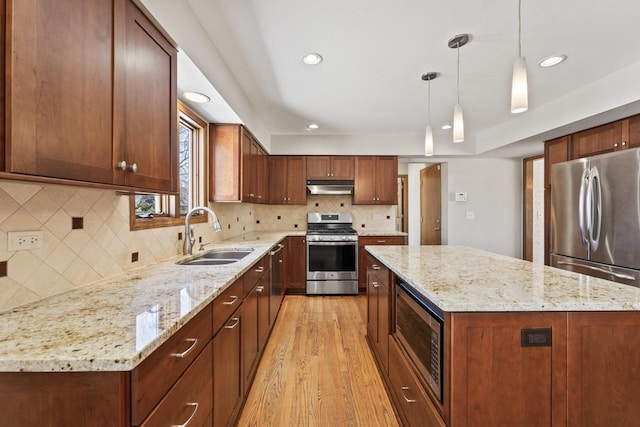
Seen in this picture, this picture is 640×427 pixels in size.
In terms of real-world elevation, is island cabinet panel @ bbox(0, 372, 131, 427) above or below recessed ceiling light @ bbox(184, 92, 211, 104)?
below

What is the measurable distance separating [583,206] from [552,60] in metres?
1.50

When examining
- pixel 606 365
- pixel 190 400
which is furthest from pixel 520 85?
pixel 190 400

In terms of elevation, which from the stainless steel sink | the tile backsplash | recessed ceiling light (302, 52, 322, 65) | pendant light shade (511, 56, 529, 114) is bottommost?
the stainless steel sink

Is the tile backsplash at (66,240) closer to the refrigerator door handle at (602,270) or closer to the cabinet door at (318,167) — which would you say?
the cabinet door at (318,167)

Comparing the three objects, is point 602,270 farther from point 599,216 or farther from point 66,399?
point 66,399

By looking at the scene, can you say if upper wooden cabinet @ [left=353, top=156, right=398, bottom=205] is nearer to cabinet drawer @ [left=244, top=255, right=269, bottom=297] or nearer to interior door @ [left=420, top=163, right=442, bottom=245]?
interior door @ [left=420, top=163, right=442, bottom=245]

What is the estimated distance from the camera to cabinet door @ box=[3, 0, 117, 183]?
723 mm

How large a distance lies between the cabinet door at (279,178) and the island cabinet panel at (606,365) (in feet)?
12.9

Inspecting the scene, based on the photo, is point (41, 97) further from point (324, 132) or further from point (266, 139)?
point (324, 132)

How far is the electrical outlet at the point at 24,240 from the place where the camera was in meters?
1.03

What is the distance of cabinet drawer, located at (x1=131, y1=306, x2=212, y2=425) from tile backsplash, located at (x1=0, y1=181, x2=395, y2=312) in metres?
0.66

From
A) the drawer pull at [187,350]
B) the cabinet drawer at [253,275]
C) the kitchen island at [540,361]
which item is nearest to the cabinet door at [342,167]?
the cabinet drawer at [253,275]

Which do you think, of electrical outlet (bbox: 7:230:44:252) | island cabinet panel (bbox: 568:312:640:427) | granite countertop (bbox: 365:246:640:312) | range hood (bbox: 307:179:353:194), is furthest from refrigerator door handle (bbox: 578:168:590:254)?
electrical outlet (bbox: 7:230:44:252)

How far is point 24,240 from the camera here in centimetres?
107
